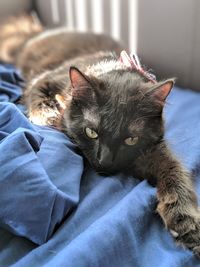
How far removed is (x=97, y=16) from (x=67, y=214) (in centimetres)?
156

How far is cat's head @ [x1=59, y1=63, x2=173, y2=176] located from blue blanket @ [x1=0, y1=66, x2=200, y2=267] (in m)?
0.07

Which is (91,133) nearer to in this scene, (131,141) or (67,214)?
(131,141)

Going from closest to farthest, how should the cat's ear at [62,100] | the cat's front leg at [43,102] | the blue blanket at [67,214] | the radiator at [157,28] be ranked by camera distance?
the blue blanket at [67,214] → the cat's ear at [62,100] → the cat's front leg at [43,102] → the radiator at [157,28]

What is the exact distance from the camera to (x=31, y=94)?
1607 millimetres

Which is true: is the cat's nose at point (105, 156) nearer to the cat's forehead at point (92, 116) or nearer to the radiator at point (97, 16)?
the cat's forehead at point (92, 116)

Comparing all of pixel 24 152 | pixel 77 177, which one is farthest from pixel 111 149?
pixel 24 152

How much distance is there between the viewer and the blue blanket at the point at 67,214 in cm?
94

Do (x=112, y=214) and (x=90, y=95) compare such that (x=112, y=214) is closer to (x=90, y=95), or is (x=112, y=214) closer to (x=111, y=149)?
(x=111, y=149)

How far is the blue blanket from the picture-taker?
94cm

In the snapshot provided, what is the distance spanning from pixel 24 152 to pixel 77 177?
191mm

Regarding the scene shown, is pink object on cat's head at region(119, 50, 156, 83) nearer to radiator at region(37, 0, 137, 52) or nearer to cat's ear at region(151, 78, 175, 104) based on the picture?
cat's ear at region(151, 78, 175, 104)

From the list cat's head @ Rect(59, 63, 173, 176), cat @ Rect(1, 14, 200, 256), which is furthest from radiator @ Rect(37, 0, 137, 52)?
cat's head @ Rect(59, 63, 173, 176)

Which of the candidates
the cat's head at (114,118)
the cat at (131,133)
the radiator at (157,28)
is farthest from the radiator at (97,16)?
the cat's head at (114,118)

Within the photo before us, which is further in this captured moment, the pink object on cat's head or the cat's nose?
the pink object on cat's head
